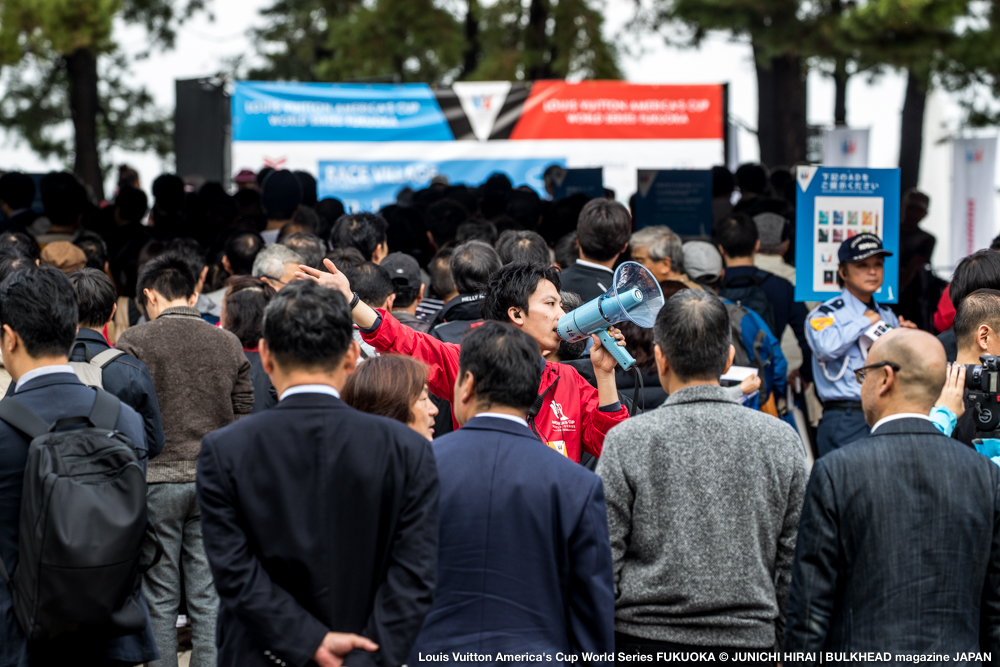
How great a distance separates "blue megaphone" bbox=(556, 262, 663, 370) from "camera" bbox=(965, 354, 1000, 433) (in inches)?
43.5

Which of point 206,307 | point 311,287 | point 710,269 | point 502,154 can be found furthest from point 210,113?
point 311,287

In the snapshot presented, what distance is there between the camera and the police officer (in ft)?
19.1

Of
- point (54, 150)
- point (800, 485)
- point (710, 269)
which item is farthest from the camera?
point (54, 150)

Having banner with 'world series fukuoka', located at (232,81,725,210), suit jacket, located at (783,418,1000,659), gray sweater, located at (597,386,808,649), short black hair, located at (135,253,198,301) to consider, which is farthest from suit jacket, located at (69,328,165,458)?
banner with 'world series fukuoka', located at (232,81,725,210)

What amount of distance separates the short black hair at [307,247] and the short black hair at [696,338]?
10.6 feet

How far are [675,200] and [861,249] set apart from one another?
9.28 feet

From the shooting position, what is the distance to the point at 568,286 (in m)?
5.47

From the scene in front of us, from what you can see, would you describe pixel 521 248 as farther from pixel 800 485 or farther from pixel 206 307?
pixel 800 485

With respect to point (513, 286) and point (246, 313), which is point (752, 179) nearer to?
point (246, 313)

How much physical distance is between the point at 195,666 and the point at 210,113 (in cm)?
973

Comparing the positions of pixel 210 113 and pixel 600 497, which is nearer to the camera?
pixel 600 497

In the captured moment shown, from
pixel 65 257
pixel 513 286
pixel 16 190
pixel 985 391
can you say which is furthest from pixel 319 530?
pixel 16 190

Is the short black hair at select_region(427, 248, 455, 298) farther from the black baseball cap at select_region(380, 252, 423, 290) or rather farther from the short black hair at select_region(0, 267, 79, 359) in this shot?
the short black hair at select_region(0, 267, 79, 359)

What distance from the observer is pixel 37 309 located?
3.27 metres
